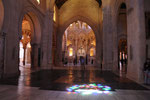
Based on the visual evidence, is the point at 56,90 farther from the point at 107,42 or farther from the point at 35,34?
the point at 35,34

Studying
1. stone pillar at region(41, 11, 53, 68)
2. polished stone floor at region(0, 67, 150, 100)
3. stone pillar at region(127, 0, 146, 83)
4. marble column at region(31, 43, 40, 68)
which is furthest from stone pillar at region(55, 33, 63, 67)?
stone pillar at region(127, 0, 146, 83)

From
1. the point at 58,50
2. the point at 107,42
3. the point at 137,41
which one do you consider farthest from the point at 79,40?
the point at 137,41

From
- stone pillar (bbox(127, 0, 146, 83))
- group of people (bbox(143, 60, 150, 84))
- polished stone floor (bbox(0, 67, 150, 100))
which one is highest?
stone pillar (bbox(127, 0, 146, 83))

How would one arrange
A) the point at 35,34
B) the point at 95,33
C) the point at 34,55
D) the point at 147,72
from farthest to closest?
the point at 95,33 → the point at 34,55 → the point at 35,34 → the point at 147,72

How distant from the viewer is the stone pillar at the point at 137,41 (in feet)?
22.2

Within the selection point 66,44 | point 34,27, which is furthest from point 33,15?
point 66,44

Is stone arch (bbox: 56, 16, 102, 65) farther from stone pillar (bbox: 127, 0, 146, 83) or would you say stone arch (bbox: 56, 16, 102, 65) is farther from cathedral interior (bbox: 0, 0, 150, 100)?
stone pillar (bbox: 127, 0, 146, 83)

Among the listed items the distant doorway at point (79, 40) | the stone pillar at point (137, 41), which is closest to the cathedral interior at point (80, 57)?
the stone pillar at point (137, 41)

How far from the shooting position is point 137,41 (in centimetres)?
698

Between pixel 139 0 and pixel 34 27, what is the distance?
38.5ft

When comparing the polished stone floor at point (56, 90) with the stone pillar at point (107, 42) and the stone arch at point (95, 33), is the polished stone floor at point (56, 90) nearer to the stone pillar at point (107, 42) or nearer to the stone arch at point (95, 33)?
the stone pillar at point (107, 42)

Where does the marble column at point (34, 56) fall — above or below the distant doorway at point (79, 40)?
below

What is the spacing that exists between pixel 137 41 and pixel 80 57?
9110 mm

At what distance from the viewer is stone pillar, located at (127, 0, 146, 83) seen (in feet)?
22.2
